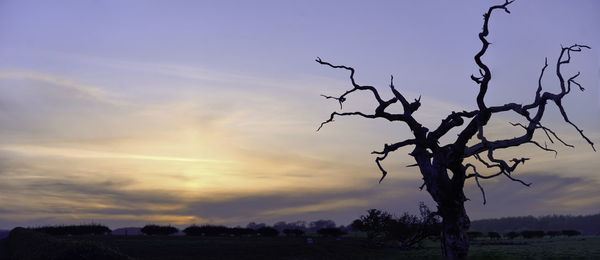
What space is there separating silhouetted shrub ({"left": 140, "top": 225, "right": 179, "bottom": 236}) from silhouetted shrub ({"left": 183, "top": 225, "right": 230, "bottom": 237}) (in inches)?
110

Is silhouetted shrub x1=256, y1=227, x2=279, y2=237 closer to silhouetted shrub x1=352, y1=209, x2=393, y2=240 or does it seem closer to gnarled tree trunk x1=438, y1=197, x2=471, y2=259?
silhouetted shrub x1=352, y1=209, x2=393, y2=240

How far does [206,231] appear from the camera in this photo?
7612 centimetres

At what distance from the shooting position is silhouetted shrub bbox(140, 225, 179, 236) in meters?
72.1

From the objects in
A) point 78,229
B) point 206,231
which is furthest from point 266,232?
point 78,229

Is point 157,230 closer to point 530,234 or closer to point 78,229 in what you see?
point 78,229

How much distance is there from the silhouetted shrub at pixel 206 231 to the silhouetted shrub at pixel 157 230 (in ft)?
9.17

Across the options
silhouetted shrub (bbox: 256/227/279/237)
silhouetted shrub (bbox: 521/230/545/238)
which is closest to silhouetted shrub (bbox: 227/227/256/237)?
silhouetted shrub (bbox: 256/227/279/237)

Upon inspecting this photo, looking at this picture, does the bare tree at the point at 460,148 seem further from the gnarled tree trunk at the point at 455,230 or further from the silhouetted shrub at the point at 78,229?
the silhouetted shrub at the point at 78,229

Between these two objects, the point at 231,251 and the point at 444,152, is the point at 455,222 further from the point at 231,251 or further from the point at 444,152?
the point at 231,251


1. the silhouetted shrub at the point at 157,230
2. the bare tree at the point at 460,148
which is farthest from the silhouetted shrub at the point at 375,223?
the bare tree at the point at 460,148

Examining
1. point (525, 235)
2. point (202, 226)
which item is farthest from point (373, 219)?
point (525, 235)

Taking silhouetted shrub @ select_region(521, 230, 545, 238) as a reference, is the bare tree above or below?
above

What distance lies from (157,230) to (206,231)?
695 centimetres

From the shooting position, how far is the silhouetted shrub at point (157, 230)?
72125 mm
